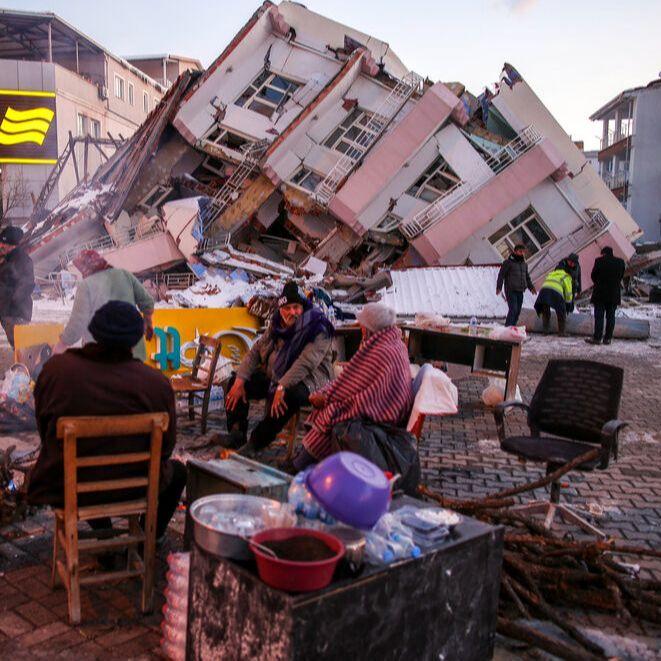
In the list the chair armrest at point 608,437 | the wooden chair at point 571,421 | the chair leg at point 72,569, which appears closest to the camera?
the chair leg at point 72,569

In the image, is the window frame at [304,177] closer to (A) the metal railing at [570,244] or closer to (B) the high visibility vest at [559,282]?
(A) the metal railing at [570,244]

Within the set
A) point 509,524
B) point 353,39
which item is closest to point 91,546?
point 509,524

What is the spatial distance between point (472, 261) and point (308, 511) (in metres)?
22.3

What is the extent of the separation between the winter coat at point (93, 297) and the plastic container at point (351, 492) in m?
4.06

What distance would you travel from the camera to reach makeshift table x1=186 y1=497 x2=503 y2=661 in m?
2.45

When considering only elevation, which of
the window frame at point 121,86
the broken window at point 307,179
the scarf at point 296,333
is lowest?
the scarf at point 296,333

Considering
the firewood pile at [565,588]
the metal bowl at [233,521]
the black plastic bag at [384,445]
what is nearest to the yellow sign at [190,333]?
the black plastic bag at [384,445]

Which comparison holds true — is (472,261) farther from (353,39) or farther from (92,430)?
(92,430)

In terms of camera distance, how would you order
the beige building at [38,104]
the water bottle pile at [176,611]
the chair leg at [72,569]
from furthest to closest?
the beige building at [38,104] < the chair leg at [72,569] < the water bottle pile at [176,611]

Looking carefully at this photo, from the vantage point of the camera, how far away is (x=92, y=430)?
3.52 metres

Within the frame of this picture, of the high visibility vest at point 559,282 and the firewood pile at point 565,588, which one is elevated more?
the high visibility vest at point 559,282

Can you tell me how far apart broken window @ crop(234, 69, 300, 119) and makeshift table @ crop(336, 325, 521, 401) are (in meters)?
18.1

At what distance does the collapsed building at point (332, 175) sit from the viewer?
77.1 feet

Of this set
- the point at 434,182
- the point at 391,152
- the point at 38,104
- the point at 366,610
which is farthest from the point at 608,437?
the point at 38,104
